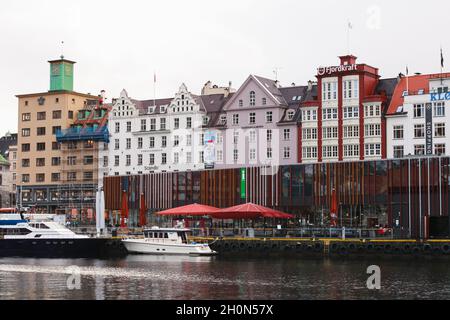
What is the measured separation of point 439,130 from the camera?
120 meters

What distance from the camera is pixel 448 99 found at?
4705 inches

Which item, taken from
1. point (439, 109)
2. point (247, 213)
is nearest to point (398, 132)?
point (439, 109)

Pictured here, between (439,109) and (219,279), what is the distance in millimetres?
60757

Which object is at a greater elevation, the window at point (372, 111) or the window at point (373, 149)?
the window at point (372, 111)

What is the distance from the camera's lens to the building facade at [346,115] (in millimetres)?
125000

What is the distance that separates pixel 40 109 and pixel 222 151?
1618 inches

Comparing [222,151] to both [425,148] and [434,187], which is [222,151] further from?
[434,187]

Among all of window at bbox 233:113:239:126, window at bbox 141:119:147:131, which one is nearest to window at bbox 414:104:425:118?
window at bbox 233:113:239:126

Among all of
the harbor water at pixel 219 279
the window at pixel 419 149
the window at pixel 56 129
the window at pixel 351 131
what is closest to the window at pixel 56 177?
the window at pixel 56 129

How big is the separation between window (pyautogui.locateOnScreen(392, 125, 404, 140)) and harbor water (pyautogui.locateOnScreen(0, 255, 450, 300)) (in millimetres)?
33919

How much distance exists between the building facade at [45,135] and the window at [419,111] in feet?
211

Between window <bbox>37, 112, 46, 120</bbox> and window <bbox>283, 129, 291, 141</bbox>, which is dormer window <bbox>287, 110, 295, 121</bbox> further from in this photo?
window <bbox>37, 112, 46, 120</bbox>

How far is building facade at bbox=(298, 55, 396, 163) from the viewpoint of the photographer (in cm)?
12500

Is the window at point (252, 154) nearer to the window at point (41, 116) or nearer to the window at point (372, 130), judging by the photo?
the window at point (372, 130)
